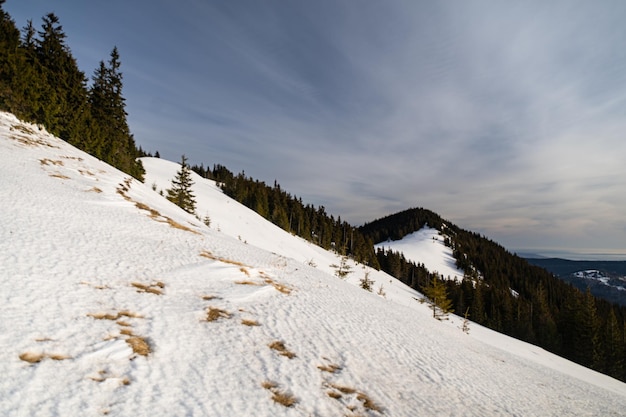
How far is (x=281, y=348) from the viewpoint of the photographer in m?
7.39

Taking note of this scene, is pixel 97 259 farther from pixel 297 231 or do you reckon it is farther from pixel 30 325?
pixel 297 231

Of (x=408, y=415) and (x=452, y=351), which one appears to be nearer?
(x=408, y=415)

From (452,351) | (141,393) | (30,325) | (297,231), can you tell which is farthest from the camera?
(297,231)

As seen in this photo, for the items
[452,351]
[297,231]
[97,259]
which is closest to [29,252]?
[97,259]

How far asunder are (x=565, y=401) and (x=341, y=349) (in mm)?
8173

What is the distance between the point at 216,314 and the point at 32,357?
161 inches

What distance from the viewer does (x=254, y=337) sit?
7.50 meters

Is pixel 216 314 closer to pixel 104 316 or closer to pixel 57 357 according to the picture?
pixel 104 316

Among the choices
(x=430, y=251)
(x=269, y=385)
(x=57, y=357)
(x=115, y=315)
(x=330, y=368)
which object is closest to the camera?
(x=57, y=357)

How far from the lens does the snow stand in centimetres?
14375

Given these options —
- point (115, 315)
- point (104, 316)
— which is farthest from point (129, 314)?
point (104, 316)

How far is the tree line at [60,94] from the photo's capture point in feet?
81.7

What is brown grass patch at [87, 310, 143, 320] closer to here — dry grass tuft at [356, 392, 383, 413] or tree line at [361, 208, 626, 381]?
dry grass tuft at [356, 392, 383, 413]

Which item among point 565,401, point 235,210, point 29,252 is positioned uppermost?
point 235,210
